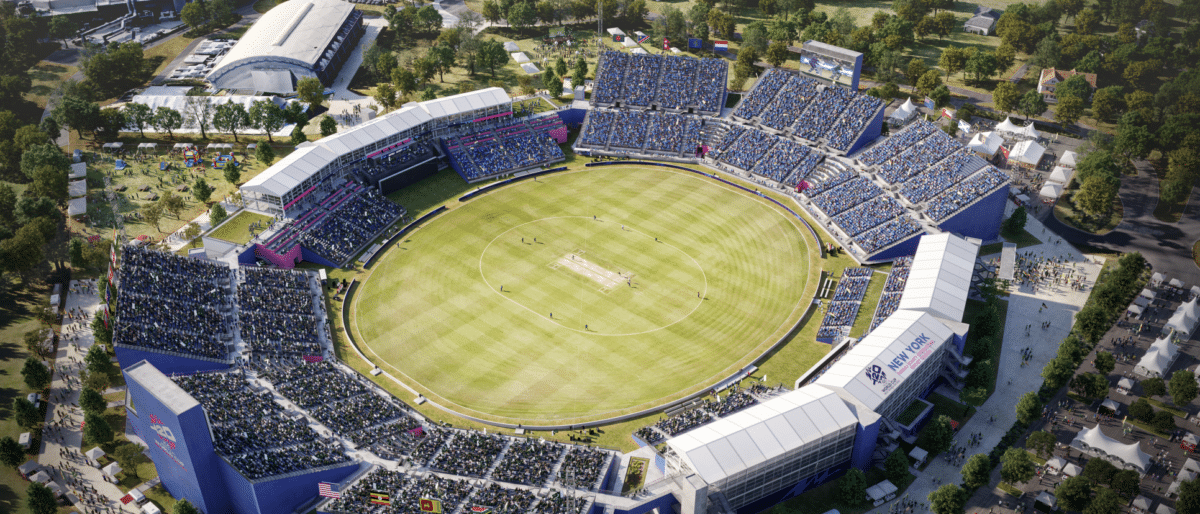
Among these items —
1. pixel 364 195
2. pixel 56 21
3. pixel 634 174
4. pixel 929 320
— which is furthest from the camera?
pixel 56 21

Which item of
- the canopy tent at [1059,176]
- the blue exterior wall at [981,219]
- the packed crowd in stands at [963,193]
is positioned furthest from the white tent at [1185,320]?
the canopy tent at [1059,176]

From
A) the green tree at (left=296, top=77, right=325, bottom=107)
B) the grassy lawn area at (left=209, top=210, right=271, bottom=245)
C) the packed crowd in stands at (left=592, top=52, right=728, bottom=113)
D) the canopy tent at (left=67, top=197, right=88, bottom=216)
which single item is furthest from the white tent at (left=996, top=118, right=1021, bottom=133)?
the canopy tent at (left=67, top=197, right=88, bottom=216)

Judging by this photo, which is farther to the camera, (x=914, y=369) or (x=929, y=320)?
(x=929, y=320)

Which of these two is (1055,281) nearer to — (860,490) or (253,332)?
(860,490)

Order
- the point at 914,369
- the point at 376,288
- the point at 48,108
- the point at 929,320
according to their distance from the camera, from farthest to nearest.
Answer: the point at 48,108 → the point at 376,288 → the point at 929,320 → the point at 914,369

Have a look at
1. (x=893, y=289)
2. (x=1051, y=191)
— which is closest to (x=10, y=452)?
→ (x=893, y=289)

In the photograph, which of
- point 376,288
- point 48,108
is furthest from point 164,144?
point 376,288
